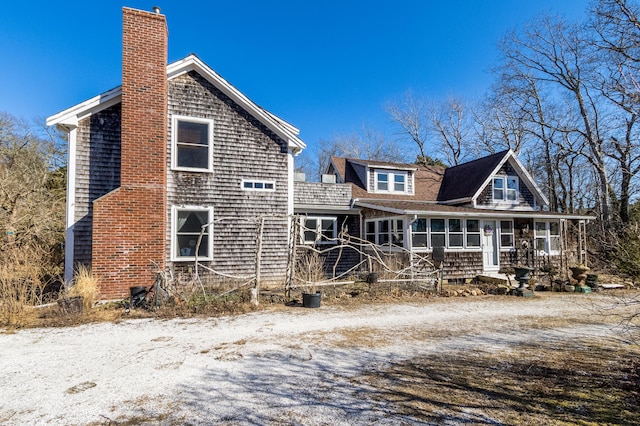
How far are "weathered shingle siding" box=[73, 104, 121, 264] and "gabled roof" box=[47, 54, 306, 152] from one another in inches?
9.8

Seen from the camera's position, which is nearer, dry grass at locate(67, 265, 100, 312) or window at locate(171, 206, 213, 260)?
dry grass at locate(67, 265, 100, 312)

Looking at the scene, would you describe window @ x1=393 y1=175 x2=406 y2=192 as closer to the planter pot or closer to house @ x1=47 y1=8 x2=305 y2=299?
house @ x1=47 y1=8 x2=305 y2=299

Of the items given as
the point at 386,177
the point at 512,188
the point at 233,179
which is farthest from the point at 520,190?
the point at 233,179

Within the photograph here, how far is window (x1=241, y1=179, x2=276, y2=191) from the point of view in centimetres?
1215

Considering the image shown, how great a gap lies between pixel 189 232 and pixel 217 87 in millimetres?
4986

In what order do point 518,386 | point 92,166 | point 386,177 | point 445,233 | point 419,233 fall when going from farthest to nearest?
point 386,177 < point 445,233 < point 419,233 < point 92,166 < point 518,386

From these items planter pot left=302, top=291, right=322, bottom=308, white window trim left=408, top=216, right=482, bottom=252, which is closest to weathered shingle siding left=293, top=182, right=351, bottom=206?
white window trim left=408, top=216, right=482, bottom=252

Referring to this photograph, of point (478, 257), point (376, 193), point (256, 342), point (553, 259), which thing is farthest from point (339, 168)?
point (256, 342)

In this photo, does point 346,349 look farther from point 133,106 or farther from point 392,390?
point 133,106

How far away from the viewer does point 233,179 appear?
12.0 metres

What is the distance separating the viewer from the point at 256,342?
6.13 meters

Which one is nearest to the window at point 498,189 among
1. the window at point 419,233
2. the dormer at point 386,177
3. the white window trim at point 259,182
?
the dormer at point 386,177

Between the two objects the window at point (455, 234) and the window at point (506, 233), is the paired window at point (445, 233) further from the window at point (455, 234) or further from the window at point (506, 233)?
the window at point (506, 233)

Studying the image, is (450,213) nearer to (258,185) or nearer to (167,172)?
(258,185)
